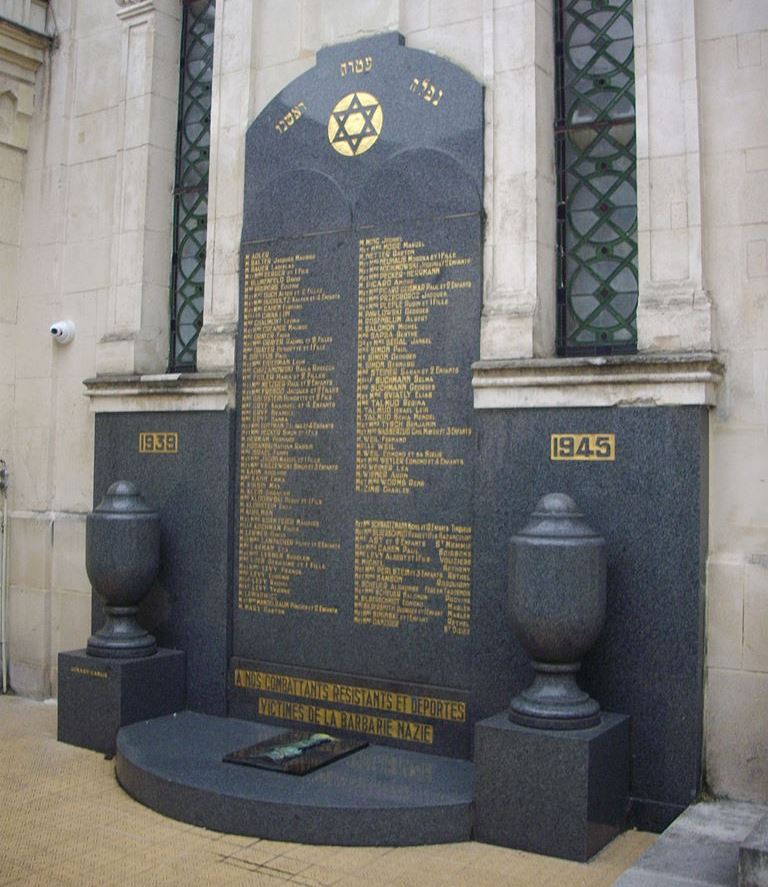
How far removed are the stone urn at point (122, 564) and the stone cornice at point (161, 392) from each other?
801 mm

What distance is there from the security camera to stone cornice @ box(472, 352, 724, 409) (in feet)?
13.3

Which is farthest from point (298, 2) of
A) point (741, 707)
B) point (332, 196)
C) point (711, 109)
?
point (741, 707)

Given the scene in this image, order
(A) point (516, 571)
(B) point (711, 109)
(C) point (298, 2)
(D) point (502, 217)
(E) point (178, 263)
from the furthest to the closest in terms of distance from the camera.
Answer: (E) point (178, 263), (C) point (298, 2), (D) point (502, 217), (B) point (711, 109), (A) point (516, 571)

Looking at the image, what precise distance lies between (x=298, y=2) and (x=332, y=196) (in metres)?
1.68

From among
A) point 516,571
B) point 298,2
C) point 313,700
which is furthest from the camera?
point 298,2

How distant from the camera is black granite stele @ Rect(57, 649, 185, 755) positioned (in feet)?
23.7

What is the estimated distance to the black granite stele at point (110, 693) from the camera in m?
7.24

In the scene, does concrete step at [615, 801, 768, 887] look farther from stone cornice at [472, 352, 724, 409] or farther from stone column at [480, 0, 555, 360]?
stone column at [480, 0, 555, 360]

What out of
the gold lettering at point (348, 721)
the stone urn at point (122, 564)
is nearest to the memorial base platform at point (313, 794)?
the gold lettering at point (348, 721)

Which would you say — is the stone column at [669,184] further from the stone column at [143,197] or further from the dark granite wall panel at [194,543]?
the stone column at [143,197]

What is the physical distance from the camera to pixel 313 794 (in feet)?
18.9

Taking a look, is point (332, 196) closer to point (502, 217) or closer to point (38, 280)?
point (502, 217)

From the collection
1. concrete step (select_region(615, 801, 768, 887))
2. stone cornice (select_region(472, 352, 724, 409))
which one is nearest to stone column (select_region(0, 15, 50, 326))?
stone cornice (select_region(472, 352, 724, 409))

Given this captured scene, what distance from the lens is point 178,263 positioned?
8648mm
